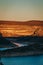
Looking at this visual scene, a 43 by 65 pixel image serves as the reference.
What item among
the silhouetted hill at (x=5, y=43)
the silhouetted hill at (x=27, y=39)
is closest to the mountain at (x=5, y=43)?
the silhouetted hill at (x=5, y=43)

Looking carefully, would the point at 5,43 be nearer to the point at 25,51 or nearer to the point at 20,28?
the point at 25,51

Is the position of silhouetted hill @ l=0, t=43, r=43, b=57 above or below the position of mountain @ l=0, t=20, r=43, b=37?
below

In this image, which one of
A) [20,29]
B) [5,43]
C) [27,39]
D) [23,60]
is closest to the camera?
[23,60]

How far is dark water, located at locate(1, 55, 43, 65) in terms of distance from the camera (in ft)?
3.65

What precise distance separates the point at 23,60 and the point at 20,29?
49 cm

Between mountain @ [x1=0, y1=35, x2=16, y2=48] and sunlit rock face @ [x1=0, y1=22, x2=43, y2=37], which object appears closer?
mountain @ [x1=0, y1=35, x2=16, y2=48]

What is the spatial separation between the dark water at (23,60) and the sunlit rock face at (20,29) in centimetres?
38

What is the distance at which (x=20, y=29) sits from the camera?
60.6 inches

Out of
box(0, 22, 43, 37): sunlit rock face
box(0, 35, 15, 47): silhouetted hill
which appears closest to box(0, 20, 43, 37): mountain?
box(0, 22, 43, 37): sunlit rock face

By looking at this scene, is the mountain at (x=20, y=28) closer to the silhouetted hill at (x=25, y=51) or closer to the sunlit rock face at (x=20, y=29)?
the sunlit rock face at (x=20, y=29)

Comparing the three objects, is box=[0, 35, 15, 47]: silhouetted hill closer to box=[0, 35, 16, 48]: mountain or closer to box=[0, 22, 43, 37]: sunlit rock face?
box=[0, 35, 16, 48]: mountain

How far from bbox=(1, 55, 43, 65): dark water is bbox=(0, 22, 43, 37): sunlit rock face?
1.26 ft

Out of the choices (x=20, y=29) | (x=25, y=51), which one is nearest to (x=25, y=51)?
(x=25, y=51)

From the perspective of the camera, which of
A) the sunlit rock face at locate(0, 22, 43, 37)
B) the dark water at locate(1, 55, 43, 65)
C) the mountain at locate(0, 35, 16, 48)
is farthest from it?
the sunlit rock face at locate(0, 22, 43, 37)
